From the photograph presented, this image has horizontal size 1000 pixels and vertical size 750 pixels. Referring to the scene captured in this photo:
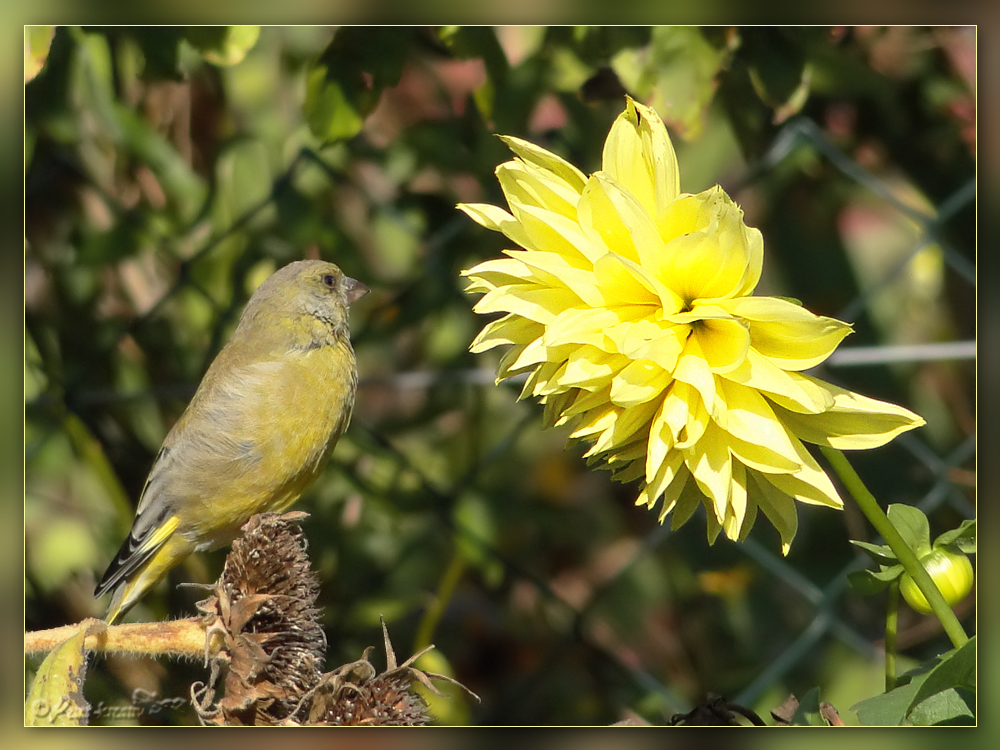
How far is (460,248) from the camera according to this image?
26.2 inches

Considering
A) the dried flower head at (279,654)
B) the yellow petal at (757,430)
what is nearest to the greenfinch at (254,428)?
the dried flower head at (279,654)

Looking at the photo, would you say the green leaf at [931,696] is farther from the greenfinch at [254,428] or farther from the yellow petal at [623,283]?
the greenfinch at [254,428]

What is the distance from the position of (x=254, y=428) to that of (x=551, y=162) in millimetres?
320

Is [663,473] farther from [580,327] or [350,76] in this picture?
[350,76]

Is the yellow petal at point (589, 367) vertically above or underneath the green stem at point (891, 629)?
above

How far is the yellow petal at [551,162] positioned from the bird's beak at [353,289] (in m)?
0.30

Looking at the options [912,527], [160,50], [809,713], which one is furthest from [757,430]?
[160,50]

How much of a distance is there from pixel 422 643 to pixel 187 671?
0.60 feet

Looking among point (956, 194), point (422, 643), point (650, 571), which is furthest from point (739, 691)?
point (956, 194)

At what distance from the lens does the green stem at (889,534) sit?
1.07 feet

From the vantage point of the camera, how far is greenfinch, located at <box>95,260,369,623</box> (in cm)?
58

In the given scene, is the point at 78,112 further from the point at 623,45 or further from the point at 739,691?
the point at 739,691

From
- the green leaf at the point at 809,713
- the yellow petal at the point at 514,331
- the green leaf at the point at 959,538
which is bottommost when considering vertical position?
the green leaf at the point at 809,713

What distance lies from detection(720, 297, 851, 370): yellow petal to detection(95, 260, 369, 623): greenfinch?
34 cm
